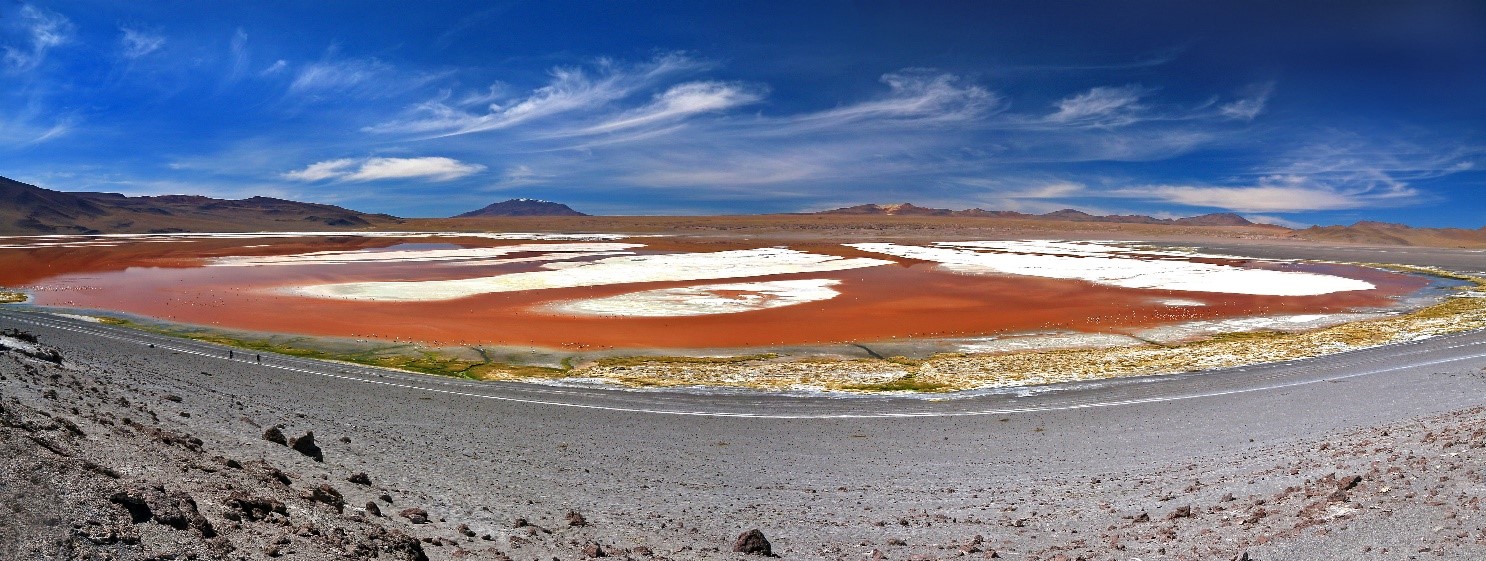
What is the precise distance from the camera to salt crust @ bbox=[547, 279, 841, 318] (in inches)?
1381

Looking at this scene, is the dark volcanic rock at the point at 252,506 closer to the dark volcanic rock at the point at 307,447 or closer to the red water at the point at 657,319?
the dark volcanic rock at the point at 307,447

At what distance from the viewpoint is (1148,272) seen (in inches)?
2218

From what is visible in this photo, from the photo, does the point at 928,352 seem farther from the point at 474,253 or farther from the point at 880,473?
the point at 474,253

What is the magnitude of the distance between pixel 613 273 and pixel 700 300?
16465 mm

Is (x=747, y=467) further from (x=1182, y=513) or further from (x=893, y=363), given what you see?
(x=893, y=363)

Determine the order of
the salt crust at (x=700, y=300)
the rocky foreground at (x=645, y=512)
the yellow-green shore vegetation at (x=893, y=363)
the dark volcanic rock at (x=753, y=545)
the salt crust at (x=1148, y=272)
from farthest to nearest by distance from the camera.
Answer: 1. the salt crust at (x=1148, y=272)
2. the salt crust at (x=700, y=300)
3. the yellow-green shore vegetation at (x=893, y=363)
4. the dark volcanic rock at (x=753, y=545)
5. the rocky foreground at (x=645, y=512)

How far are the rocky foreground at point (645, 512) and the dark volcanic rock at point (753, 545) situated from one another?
2cm

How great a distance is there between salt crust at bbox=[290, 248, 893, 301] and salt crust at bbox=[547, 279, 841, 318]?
621cm

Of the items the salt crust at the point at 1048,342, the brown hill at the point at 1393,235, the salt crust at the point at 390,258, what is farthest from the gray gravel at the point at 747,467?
the brown hill at the point at 1393,235

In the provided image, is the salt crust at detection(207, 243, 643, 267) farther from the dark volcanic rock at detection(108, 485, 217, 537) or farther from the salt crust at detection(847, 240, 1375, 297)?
the dark volcanic rock at detection(108, 485, 217, 537)

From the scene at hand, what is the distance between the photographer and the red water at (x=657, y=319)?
29.2 metres

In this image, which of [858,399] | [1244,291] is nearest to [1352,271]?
[1244,291]

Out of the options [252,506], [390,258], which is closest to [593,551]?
[252,506]

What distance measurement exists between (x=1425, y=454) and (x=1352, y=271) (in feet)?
202
